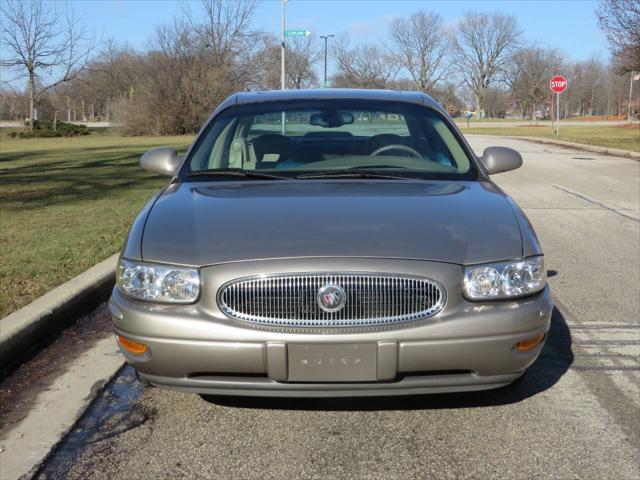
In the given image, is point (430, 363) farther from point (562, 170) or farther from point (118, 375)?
point (562, 170)

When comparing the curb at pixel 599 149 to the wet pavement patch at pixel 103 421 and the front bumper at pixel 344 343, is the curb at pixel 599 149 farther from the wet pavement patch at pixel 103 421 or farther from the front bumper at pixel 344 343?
the wet pavement patch at pixel 103 421

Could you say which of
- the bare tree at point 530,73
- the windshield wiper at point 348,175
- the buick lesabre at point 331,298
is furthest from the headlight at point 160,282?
the bare tree at point 530,73

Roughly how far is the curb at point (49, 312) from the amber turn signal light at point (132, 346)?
1.28 metres

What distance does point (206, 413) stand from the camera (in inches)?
137

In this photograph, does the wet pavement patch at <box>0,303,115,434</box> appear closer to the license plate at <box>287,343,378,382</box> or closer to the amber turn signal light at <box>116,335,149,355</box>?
the amber turn signal light at <box>116,335,149,355</box>

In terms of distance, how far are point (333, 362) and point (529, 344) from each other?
0.85m

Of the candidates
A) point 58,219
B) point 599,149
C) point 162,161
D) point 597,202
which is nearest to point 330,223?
point 162,161

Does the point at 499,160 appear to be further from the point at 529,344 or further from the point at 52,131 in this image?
the point at 52,131

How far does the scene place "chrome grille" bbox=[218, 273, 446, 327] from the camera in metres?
2.89

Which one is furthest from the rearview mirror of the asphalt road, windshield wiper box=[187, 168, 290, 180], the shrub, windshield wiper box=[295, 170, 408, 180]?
the shrub

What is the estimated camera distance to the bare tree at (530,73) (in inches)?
3046

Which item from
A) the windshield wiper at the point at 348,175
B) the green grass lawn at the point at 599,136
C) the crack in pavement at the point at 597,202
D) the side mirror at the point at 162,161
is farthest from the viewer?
the green grass lawn at the point at 599,136

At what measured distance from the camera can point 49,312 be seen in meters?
4.62

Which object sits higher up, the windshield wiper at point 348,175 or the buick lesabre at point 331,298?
the windshield wiper at point 348,175
